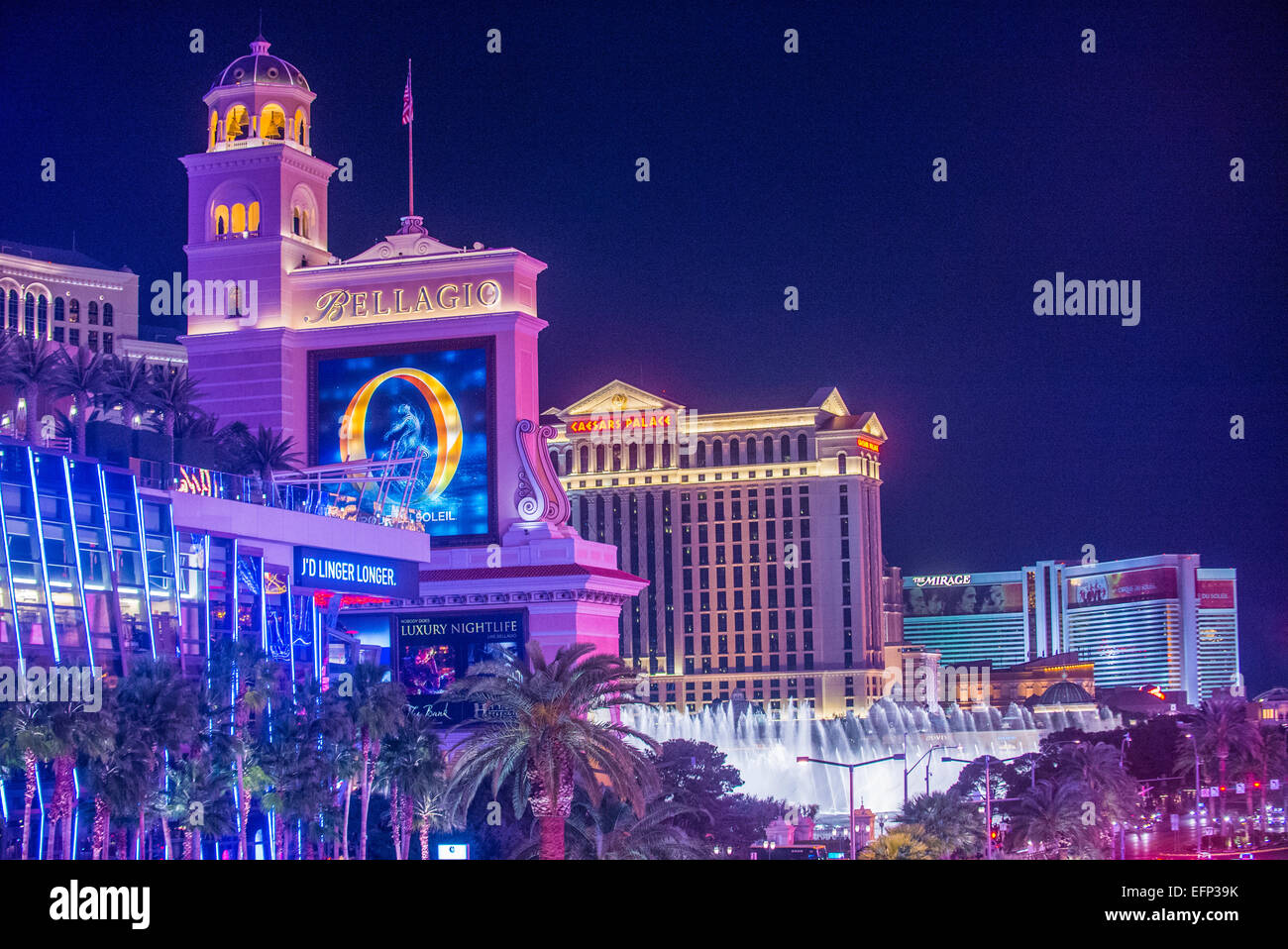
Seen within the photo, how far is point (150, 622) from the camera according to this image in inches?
2180

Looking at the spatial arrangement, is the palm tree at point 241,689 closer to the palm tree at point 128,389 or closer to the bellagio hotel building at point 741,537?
the palm tree at point 128,389

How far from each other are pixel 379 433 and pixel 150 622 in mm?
22839

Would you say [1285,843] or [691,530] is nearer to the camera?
[1285,843]

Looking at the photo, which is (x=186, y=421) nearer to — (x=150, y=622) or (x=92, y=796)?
(x=150, y=622)

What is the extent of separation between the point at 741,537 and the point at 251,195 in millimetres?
90486

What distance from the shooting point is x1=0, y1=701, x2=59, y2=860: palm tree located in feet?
129

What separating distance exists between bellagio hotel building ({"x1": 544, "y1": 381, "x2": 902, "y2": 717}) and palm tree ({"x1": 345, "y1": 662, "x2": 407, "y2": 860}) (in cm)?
10779

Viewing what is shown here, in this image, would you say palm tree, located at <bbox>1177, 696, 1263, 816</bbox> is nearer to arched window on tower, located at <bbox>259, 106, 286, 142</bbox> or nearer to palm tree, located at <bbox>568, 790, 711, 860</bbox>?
palm tree, located at <bbox>568, 790, 711, 860</bbox>

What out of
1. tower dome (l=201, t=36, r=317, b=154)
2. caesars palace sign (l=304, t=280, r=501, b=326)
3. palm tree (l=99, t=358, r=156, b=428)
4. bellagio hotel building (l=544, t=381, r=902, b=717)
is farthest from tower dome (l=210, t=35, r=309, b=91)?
bellagio hotel building (l=544, t=381, r=902, b=717)

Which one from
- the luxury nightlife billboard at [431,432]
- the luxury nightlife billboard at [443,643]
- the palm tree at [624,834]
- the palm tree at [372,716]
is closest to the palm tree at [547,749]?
the palm tree at [624,834]

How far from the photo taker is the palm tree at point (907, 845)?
2324 inches

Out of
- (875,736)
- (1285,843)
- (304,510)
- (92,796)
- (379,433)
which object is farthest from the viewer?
(875,736)
